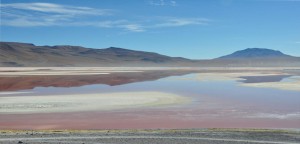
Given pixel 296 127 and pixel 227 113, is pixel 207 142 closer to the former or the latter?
pixel 296 127

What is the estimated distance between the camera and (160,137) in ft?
47.1

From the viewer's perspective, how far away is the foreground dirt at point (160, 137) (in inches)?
539

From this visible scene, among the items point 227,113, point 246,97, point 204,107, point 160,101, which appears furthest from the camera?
point 246,97

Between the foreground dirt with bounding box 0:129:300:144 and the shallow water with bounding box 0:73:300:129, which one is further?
the shallow water with bounding box 0:73:300:129

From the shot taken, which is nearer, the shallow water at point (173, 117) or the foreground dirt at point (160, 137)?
the foreground dirt at point (160, 137)

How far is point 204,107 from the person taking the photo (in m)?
24.0

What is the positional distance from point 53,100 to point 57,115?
20.8 feet

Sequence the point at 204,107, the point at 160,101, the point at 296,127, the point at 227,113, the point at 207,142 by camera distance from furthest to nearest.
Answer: the point at 160,101 < the point at 204,107 < the point at 227,113 < the point at 296,127 < the point at 207,142

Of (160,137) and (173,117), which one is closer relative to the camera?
(160,137)

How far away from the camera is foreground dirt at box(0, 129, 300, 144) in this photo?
13.7 metres

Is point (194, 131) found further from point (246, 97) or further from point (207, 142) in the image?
point (246, 97)

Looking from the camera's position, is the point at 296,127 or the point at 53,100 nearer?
the point at 296,127

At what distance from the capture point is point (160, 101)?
26828mm

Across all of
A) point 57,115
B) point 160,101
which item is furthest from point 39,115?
point 160,101
